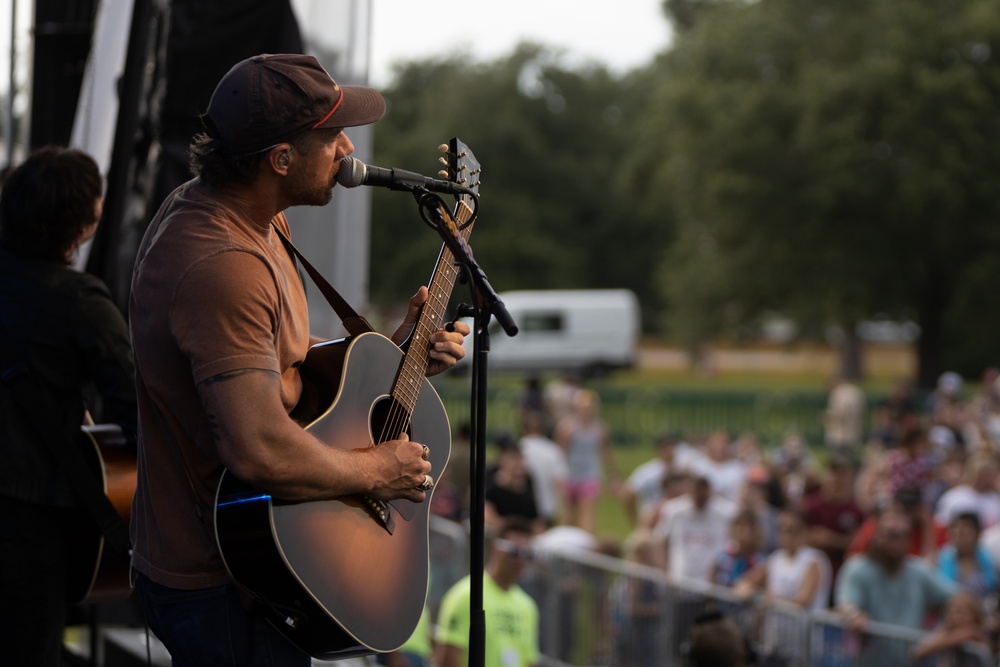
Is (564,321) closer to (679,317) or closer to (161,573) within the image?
(679,317)

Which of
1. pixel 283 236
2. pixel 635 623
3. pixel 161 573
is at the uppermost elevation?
pixel 283 236

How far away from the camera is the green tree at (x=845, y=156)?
32062 mm

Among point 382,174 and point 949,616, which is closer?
point 382,174

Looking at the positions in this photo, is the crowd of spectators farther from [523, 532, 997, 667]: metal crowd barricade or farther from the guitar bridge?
the guitar bridge

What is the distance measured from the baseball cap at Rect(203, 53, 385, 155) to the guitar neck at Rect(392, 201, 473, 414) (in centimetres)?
66

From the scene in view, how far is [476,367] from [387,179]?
52 centimetres

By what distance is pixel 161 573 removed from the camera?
2516mm

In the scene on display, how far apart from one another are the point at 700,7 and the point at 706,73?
52.7 feet

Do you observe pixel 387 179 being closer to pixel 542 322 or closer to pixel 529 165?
pixel 542 322

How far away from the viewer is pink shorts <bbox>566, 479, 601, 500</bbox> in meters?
16.6

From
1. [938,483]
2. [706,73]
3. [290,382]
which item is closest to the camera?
[290,382]

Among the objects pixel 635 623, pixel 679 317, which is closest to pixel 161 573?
pixel 635 623

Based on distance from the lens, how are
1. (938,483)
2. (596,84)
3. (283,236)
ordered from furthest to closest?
(596,84) < (938,483) < (283,236)

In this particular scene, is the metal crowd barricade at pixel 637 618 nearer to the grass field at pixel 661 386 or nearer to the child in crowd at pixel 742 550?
the child in crowd at pixel 742 550
